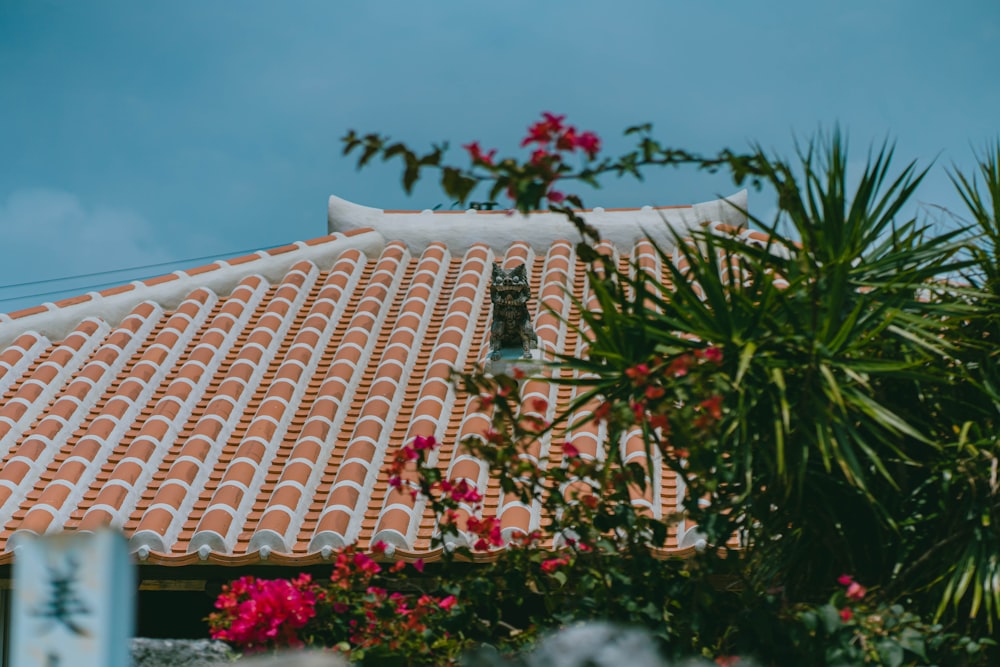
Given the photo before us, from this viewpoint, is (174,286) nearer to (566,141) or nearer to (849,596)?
(566,141)

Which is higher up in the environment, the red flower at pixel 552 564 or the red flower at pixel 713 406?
the red flower at pixel 713 406

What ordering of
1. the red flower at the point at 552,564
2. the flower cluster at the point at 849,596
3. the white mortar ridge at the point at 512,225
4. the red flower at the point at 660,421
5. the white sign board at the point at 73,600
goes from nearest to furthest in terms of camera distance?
1. the white sign board at the point at 73,600
2. the flower cluster at the point at 849,596
3. the red flower at the point at 660,421
4. the red flower at the point at 552,564
5. the white mortar ridge at the point at 512,225

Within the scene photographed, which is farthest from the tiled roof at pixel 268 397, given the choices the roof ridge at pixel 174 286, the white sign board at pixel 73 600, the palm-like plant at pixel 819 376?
the white sign board at pixel 73 600

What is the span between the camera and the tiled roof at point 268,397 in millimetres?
8094

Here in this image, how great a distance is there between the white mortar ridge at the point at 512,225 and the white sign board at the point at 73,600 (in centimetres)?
1025

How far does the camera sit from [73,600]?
3160 millimetres

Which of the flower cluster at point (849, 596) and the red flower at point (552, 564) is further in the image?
the red flower at point (552, 564)

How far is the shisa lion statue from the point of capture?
10148 millimetres

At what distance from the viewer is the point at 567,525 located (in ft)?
17.3

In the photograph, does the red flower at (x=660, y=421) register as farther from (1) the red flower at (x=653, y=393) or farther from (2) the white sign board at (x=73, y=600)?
(2) the white sign board at (x=73, y=600)

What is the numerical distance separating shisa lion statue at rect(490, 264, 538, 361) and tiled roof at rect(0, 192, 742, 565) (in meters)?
0.21

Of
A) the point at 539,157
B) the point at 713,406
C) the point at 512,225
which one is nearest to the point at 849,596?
the point at 713,406

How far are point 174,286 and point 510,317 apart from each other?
4156mm

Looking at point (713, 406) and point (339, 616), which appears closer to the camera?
point (713, 406)
